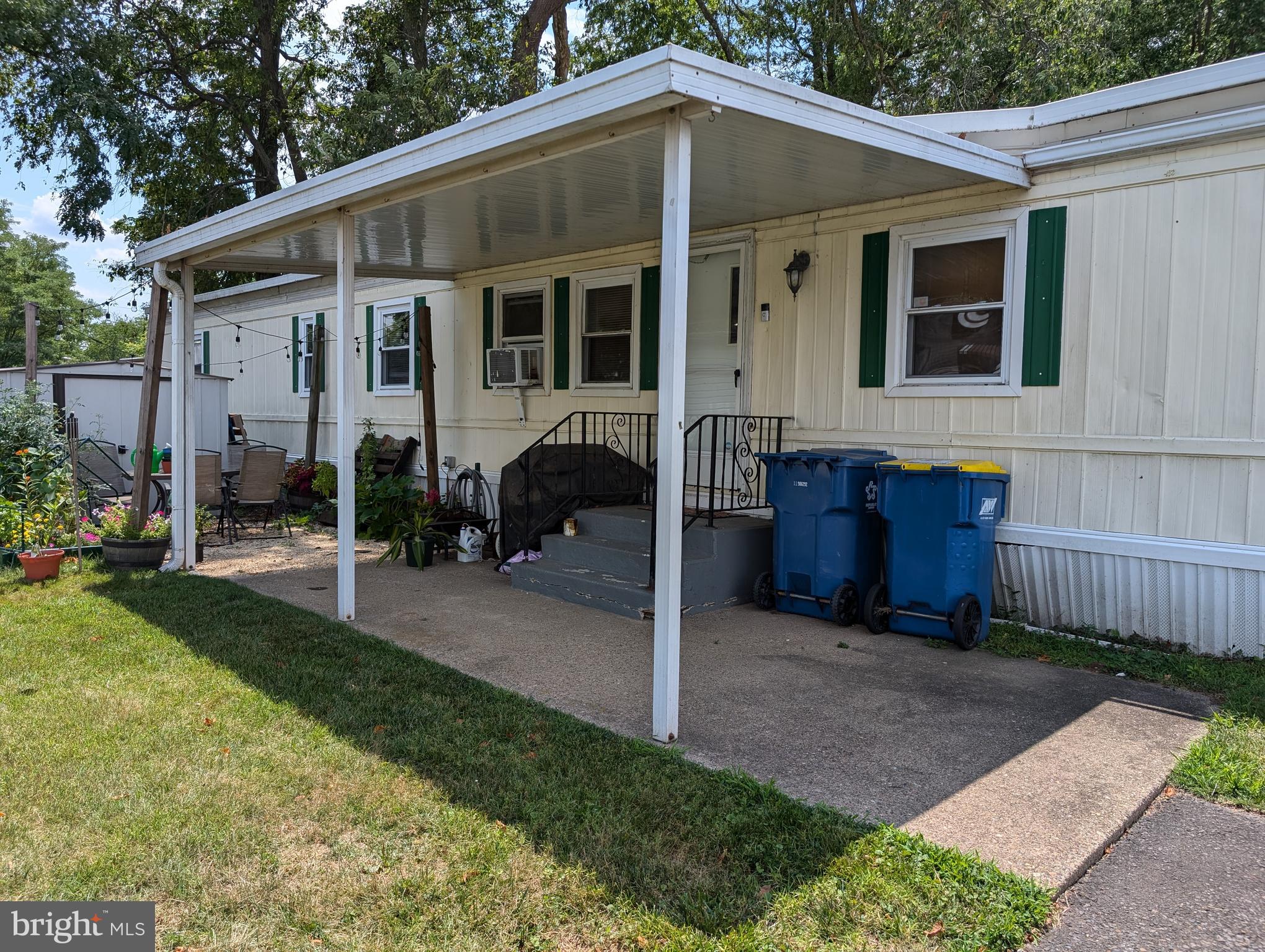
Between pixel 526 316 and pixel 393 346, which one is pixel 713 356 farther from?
pixel 393 346

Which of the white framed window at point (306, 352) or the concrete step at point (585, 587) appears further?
the white framed window at point (306, 352)

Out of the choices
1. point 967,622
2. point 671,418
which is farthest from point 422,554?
point 671,418

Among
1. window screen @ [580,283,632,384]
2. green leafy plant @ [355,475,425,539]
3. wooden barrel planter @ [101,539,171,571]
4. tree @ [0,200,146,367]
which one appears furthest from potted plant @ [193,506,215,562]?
tree @ [0,200,146,367]

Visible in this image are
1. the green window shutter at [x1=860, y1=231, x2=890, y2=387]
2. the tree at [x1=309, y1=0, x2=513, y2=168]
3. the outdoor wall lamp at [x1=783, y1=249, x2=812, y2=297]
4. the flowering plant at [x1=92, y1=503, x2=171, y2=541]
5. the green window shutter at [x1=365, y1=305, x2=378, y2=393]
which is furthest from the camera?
the tree at [x1=309, y1=0, x2=513, y2=168]

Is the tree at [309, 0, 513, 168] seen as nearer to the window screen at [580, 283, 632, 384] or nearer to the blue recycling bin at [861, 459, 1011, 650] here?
the window screen at [580, 283, 632, 384]

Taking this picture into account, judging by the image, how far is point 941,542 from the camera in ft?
17.7

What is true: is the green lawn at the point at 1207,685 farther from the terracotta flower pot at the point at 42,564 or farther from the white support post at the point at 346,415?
the terracotta flower pot at the point at 42,564

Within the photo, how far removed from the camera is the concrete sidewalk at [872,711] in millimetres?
3268

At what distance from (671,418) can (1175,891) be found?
92.3 inches

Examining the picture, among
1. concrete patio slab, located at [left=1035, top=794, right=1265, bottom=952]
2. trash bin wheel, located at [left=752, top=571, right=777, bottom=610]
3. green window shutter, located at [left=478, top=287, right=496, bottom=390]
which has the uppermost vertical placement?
green window shutter, located at [left=478, top=287, right=496, bottom=390]

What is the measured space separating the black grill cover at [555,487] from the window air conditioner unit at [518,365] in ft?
4.76

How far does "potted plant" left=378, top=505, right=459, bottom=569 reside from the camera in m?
8.08

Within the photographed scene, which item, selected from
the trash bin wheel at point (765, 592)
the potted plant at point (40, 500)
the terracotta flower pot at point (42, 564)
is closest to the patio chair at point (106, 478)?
the potted plant at point (40, 500)

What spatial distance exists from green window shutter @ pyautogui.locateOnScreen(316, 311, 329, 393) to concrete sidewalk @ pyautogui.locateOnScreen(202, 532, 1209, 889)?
239 inches
